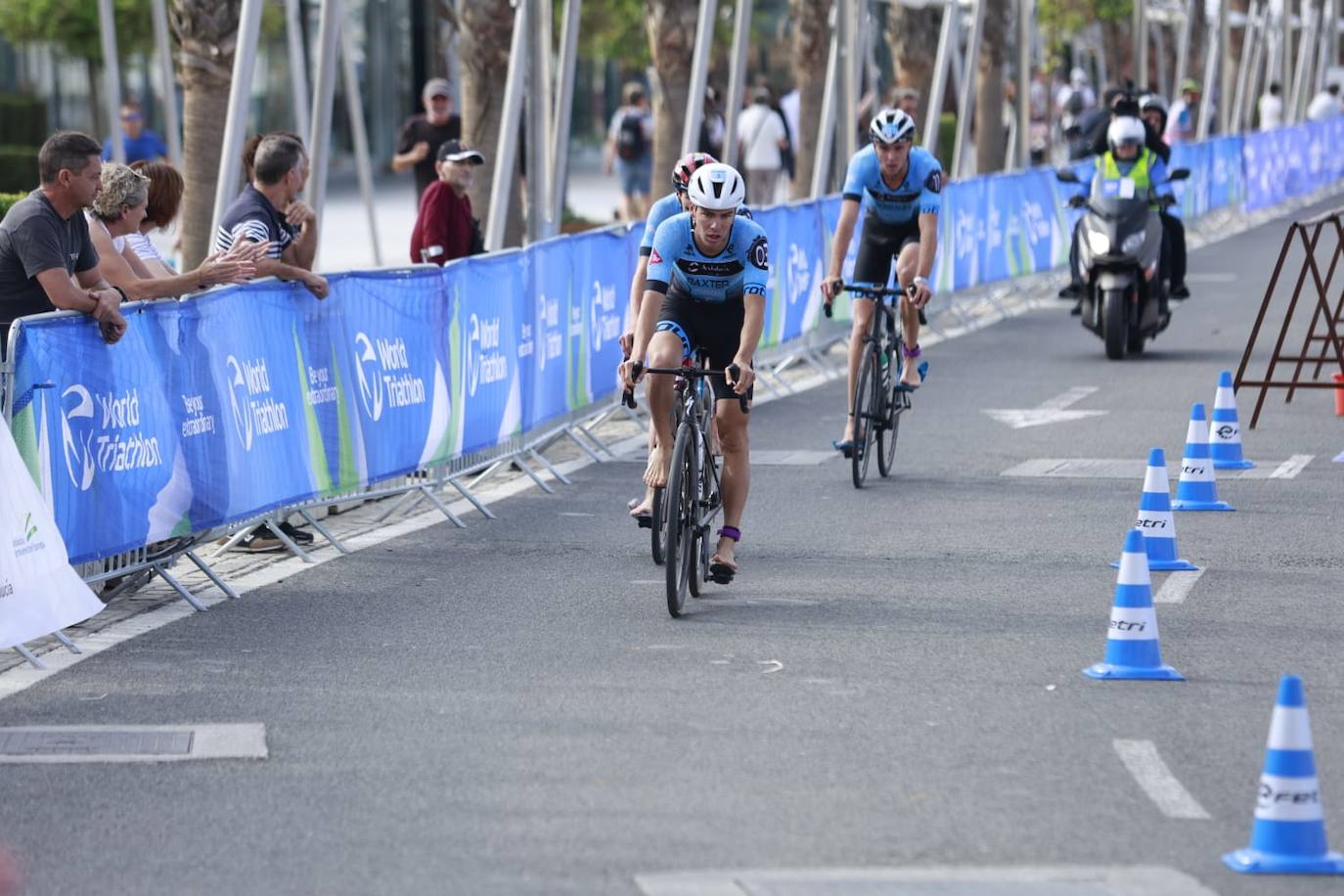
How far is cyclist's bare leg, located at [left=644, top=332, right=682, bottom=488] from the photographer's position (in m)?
9.98

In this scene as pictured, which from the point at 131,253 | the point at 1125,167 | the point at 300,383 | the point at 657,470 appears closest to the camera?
the point at 657,470

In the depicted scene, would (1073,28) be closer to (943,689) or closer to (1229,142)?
(1229,142)

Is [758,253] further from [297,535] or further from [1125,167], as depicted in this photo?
[1125,167]

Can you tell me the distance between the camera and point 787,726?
763cm

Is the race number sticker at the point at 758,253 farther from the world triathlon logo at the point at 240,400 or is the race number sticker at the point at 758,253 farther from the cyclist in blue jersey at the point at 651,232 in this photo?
the world triathlon logo at the point at 240,400

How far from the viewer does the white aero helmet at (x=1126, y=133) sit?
1939 cm

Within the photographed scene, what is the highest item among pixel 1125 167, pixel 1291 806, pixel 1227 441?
pixel 1125 167

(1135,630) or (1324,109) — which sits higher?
(1135,630)

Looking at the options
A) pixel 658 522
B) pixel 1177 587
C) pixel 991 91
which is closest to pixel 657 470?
pixel 658 522

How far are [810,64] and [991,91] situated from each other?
684cm

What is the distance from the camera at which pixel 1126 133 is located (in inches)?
765

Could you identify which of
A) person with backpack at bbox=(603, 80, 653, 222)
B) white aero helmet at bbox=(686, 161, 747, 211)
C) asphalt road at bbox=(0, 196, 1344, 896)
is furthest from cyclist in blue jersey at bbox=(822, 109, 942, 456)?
person with backpack at bbox=(603, 80, 653, 222)

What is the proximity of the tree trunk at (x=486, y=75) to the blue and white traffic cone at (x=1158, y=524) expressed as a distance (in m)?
10.8

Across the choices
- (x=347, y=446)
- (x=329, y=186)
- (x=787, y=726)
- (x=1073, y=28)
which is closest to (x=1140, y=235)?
(x=347, y=446)
